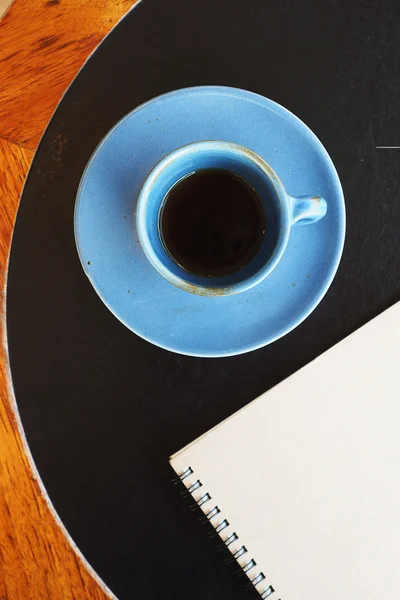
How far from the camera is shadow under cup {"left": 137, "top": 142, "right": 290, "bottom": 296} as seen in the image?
1.44 ft

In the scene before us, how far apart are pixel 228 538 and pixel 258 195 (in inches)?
13.9

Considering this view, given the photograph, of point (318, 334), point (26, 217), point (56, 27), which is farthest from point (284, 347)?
point (56, 27)

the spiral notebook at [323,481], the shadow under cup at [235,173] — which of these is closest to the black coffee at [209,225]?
the shadow under cup at [235,173]

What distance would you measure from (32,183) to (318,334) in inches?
13.2

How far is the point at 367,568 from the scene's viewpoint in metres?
0.54

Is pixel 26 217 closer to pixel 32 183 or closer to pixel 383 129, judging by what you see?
pixel 32 183

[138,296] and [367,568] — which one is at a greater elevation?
[138,296]

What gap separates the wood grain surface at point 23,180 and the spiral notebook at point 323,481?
0.18 meters

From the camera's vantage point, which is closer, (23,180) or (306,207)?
(306,207)

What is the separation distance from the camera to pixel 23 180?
1.84ft

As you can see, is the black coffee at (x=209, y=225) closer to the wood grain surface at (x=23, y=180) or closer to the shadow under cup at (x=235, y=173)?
the shadow under cup at (x=235, y=173)

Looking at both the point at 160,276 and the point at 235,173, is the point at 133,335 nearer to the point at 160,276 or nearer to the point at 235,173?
the point at 160,276

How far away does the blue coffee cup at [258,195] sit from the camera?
1.44ft

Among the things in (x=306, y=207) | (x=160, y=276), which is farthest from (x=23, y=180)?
(x=306, y=207)
